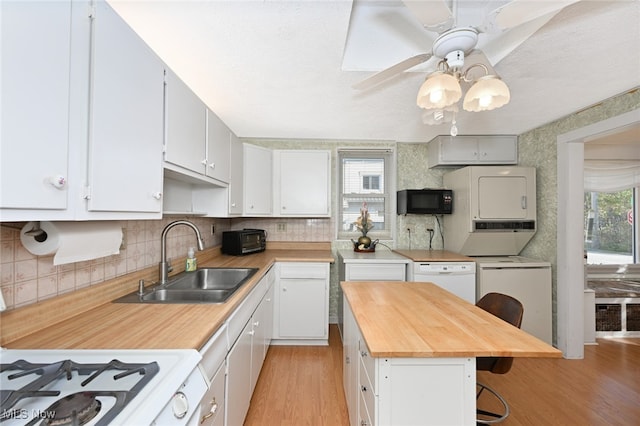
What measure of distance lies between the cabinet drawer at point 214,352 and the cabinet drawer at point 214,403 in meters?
0.04

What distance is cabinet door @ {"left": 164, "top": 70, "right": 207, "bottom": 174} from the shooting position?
1268mm

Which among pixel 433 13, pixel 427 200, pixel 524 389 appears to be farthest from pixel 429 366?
pixel 427 200

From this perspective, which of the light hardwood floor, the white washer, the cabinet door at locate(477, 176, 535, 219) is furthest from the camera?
the cabinet door at locate(477, 176, 535, 219)

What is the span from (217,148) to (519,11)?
1.89 m

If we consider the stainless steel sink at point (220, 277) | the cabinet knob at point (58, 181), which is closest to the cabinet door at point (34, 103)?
the cabinet knob at point (58, 181)

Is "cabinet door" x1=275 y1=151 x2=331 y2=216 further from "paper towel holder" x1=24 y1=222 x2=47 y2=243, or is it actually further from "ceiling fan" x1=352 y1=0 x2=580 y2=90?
"paper towel holder" x1=24 y1=222 x2=47 y2=243

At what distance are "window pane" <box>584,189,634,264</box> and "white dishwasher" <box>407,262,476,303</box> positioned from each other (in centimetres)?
248

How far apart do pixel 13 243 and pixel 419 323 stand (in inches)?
65.1

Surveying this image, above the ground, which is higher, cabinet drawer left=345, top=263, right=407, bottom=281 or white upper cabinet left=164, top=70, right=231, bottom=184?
white upper cabinet left=164, top=70, right=231, bottom=184

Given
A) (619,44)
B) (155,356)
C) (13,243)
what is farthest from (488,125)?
(13,243)

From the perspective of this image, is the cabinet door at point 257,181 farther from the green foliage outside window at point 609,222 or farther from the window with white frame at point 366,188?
the green foliage outside window at point 609,222

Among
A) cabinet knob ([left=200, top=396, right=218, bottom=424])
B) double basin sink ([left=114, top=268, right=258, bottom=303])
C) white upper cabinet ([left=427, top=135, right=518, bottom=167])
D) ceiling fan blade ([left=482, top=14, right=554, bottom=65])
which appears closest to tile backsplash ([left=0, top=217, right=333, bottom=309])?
double basin sink ([left=114, top=268, right=258, bottom=303])

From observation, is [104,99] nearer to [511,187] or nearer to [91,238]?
[91,238]

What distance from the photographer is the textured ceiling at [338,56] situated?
121 cm
